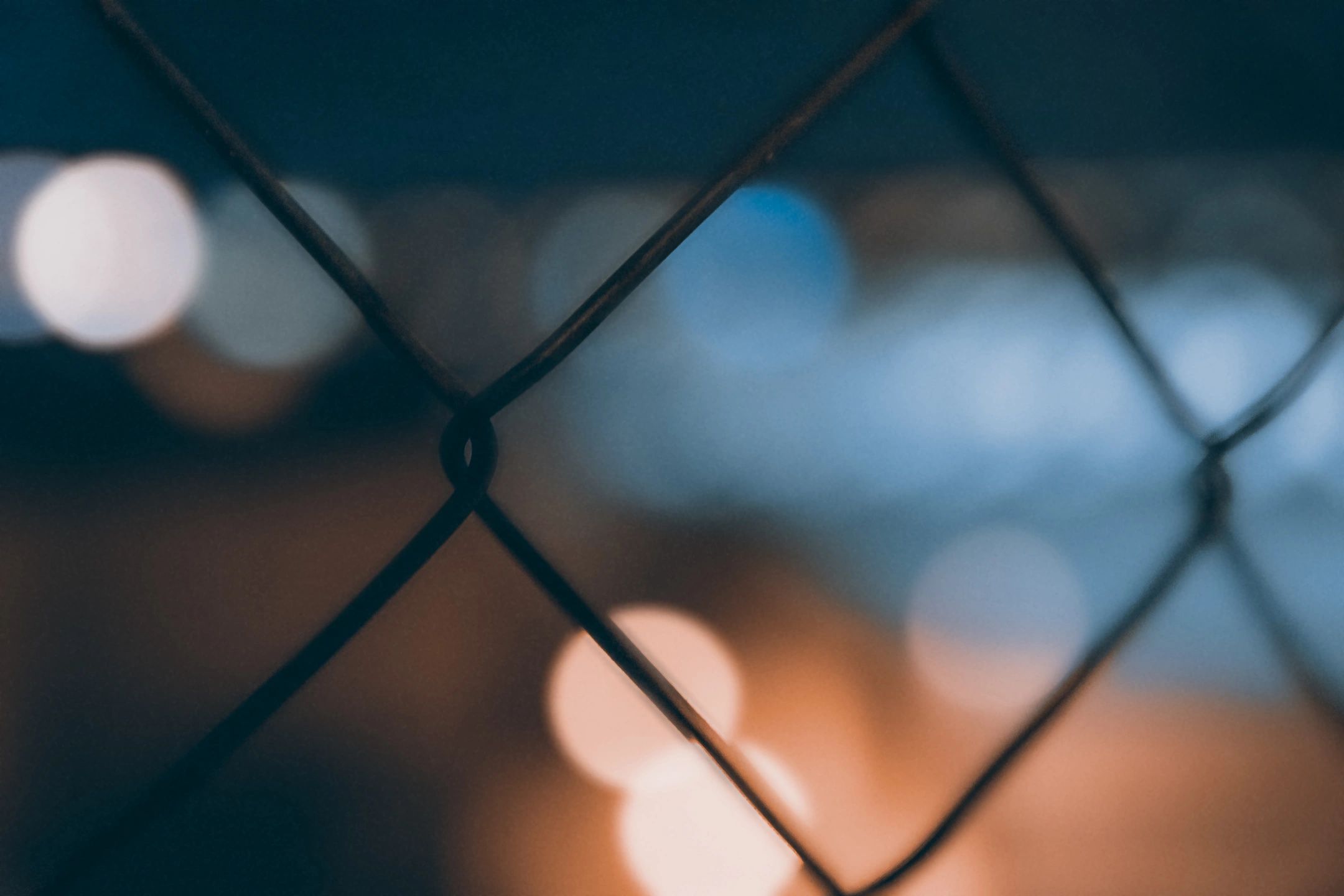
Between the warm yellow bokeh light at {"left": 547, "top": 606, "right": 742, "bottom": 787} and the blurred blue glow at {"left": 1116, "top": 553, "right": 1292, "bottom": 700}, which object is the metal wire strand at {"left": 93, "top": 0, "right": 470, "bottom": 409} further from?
the blurred blue glow at {"left": 1116, "top": 553, "right": 1292, "bottom": 700}

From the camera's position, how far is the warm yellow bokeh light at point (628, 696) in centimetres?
21

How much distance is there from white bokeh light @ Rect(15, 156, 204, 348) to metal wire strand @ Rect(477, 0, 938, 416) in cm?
10

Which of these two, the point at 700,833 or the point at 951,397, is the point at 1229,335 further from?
the point at 700,833

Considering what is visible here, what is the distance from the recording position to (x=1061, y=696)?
222 millimetres

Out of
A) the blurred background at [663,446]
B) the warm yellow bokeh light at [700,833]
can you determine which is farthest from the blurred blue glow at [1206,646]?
the warm yellow bokeh light at [700,833]

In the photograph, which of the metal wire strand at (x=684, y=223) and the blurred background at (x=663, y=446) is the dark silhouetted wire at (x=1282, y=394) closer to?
the blurred background at (x=663, y=446)

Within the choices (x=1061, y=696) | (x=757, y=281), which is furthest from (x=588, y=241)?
(x=1061, y=696)

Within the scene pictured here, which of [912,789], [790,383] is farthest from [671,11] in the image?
[912,789]

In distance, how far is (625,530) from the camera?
0.74 ft

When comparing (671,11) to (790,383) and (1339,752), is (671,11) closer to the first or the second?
(790,383)

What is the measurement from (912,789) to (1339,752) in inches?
5.0

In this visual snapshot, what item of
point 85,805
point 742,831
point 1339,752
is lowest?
point 1339,752

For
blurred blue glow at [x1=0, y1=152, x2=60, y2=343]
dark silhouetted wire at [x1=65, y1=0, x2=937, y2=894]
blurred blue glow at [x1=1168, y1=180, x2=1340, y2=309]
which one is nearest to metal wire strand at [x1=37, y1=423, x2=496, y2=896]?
dark silhouetted wire at [x1=65, y1=0, x2=937, y2=894]

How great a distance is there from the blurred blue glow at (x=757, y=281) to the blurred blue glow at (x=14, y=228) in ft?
0.46
